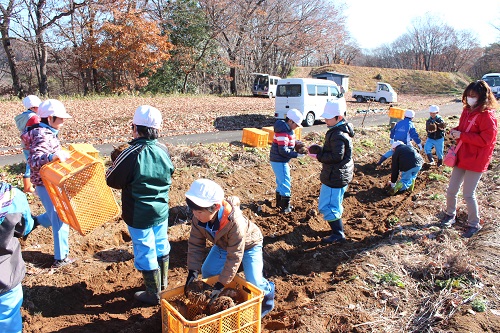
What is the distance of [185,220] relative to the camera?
5.98m

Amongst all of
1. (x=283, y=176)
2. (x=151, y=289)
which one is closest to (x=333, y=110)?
(x=283, y=176)

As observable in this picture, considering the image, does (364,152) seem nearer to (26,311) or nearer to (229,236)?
(229,236)

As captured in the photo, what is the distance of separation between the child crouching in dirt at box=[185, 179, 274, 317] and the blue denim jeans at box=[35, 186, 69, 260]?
1786mm

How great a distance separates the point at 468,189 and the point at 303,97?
38.8 ft

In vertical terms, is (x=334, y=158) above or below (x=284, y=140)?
below

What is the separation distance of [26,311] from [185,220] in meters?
2.65

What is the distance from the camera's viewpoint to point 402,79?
43.3m

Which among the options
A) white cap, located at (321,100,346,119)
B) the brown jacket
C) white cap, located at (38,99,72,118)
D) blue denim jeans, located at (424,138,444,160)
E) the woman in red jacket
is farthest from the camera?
blue denim jeans, located at (424,138,444,160)

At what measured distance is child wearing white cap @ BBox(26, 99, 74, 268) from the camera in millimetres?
3846

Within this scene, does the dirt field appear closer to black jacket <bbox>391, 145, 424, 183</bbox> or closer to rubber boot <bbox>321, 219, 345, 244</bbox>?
rubber boot <bbox>321, 219, 345, 244</bbox>

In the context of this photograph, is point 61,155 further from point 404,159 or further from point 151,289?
point 404,159

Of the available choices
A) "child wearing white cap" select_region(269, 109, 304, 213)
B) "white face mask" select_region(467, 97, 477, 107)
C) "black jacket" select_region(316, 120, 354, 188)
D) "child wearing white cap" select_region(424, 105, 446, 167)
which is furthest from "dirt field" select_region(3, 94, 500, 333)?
"child wearing white cap" select_region(424, 105, 446, 167)

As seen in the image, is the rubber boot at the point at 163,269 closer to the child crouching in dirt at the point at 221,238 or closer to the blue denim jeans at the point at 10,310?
the child crouching in dirt at the point at 221,238

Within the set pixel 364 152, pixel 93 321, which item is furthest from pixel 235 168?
pixel 93 321
